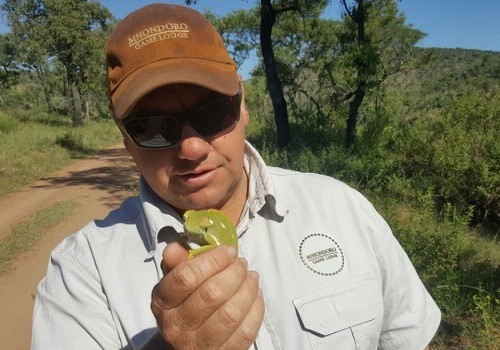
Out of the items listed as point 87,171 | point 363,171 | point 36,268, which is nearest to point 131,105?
point 36,268

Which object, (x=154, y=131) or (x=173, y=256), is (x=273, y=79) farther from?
(x=173, y=256)

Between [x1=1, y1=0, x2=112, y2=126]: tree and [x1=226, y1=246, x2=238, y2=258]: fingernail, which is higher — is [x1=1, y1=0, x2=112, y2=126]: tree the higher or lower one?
the higher one

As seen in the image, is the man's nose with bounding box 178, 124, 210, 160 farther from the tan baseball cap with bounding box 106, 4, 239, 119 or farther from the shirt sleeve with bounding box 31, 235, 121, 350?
the shirt sleeve with bounding box 31, 235, 121, 350

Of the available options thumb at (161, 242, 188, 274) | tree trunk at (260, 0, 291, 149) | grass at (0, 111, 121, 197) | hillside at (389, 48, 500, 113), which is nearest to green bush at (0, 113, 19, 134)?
grass at (0, 111, 121, 197)

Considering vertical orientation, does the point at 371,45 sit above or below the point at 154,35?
above

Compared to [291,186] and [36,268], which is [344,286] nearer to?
[291,186]

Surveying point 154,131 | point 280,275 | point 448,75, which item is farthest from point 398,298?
point 448,75
